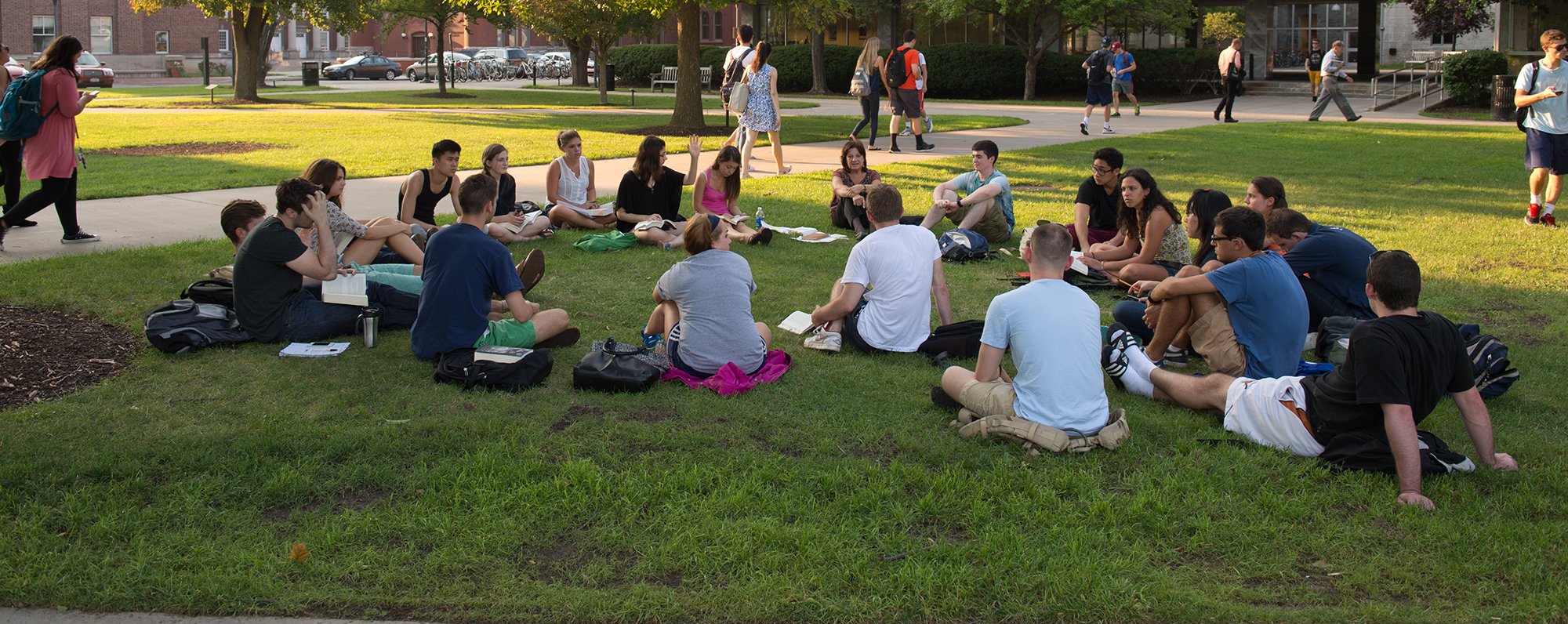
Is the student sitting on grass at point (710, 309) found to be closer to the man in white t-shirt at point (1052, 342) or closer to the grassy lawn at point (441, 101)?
the man in white t-shirt at point (1052, 342)

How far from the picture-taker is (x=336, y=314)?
23.1 ft

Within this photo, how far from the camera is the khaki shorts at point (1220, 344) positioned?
6.02m

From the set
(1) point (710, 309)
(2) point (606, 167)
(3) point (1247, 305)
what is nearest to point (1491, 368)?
(3) point (1247, 305)

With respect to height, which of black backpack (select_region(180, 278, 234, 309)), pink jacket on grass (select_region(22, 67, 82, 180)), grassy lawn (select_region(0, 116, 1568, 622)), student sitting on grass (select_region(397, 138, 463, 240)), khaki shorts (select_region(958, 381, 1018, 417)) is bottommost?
grassy lawn (select_region(0, 116, 1568, 622))

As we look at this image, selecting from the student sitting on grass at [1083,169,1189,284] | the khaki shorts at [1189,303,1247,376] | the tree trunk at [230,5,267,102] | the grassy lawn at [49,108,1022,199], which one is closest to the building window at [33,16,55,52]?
the tree trunk at [230,5,267,102]

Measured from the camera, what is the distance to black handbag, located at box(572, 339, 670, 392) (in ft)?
19.6

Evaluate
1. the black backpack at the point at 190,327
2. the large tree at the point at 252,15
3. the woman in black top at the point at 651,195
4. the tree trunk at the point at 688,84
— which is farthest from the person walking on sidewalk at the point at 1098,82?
the large tree at the point at 252,15

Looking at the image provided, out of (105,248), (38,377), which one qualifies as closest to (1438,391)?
(38,377)

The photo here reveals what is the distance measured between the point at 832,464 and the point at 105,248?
24.8 feet

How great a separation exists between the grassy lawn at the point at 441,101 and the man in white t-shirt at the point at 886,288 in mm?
23485

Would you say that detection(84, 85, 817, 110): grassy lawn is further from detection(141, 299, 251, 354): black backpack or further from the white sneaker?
the white sneaker

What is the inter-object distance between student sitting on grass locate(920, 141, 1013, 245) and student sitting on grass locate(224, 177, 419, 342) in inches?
199

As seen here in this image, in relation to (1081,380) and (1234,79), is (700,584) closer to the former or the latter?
(1081,380)

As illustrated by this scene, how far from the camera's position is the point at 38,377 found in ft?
20.5
